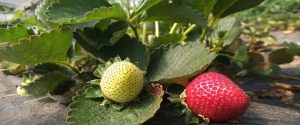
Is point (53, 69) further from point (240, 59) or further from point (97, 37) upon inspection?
point (240, 59)

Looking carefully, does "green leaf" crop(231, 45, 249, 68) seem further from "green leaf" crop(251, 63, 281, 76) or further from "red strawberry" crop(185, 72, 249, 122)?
"red strawberry" crop(185, 72, 249, 122)

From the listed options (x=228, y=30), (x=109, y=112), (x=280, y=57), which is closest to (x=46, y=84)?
(x=109, y=112)

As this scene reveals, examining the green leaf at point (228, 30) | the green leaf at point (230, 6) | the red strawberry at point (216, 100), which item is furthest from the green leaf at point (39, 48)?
the green leaf at point (228, 30)

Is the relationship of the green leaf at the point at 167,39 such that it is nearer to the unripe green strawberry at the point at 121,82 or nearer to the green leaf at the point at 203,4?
the green leaf at the point at 203,4

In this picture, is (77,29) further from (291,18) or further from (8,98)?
(291,18)

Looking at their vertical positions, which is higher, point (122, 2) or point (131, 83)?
point (122, 2)

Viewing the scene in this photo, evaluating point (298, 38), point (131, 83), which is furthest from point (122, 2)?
point (298, 38)
